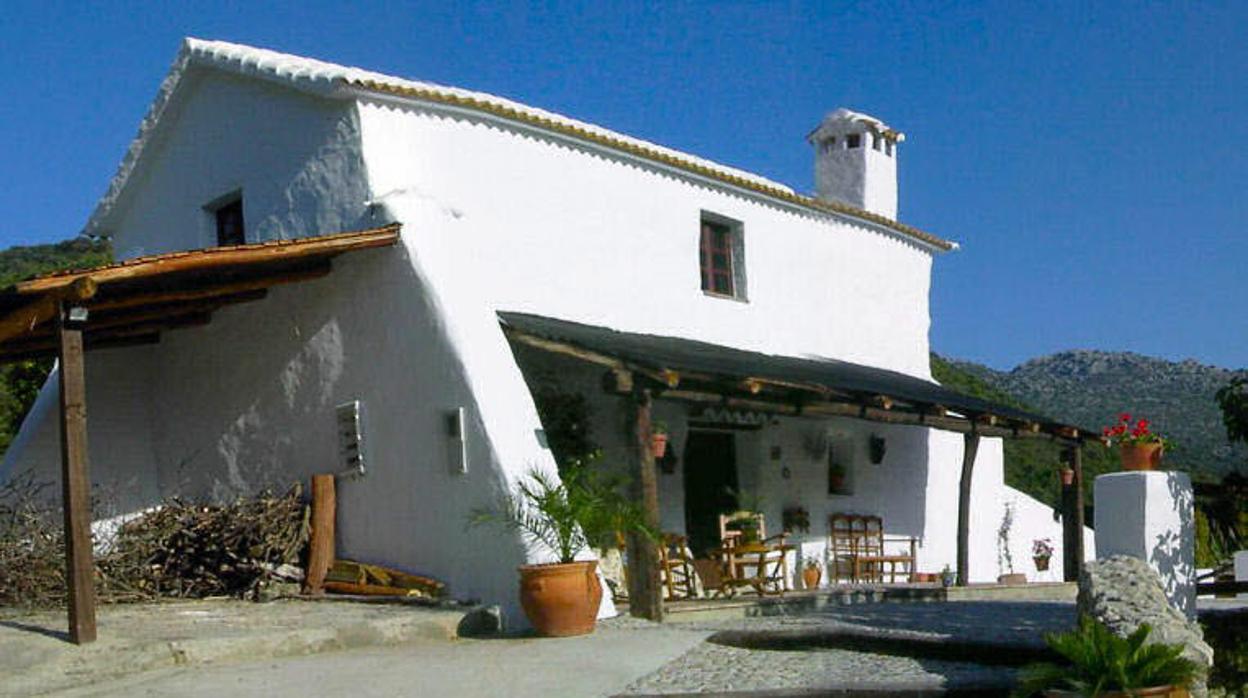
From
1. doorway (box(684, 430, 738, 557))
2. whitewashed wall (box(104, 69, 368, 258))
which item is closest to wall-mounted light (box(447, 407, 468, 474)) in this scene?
whitewashed wall (box(104, 69, 368, 258))

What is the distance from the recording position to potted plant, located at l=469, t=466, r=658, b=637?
10.4 metres

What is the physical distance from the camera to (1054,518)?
20.2m

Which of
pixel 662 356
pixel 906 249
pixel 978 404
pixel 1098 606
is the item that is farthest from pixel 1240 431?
pixel 906 249

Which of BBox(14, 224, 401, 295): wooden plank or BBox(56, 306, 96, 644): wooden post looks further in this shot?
BBox(14, 224, 401, 295): wooden plank

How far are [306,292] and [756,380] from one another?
15.2ft

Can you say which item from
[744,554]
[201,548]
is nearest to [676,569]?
[744,554]

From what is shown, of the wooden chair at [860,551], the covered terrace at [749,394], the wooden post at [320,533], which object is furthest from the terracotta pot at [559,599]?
the wooden chair at [860,551]

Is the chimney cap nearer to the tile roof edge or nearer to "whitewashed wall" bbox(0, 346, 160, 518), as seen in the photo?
the tile roof edge

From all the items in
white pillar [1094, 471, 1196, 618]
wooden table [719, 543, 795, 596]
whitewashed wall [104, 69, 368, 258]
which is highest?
whitewashed wall [104, 69, 368, 258]

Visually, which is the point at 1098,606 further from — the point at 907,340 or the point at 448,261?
the point at 907,340

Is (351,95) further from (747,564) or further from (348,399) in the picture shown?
(747,564)

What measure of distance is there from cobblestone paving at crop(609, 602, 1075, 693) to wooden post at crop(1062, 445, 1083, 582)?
5998 mm

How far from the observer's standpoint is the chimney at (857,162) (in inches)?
795

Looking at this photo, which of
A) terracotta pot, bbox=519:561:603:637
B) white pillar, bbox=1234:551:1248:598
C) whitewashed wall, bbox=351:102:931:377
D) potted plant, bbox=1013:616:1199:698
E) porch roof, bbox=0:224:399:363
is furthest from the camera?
white pillar, bbox=1234:551:1248:598
